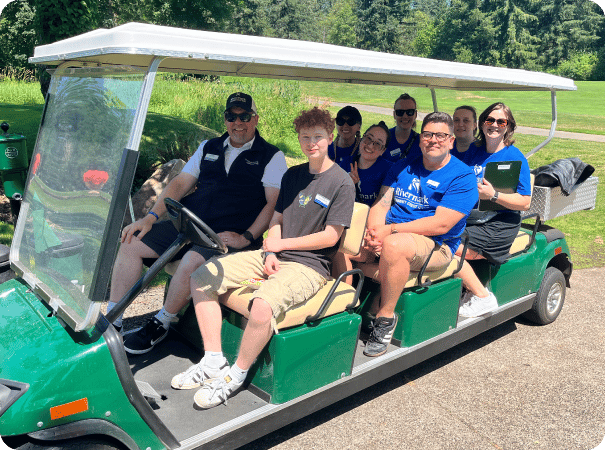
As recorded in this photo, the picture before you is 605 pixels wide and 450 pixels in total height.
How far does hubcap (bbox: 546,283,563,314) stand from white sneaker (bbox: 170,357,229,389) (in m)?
2.95

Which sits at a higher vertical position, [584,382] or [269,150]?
[269,150]

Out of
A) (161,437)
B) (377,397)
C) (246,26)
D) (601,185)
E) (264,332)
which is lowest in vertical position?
(377,397)

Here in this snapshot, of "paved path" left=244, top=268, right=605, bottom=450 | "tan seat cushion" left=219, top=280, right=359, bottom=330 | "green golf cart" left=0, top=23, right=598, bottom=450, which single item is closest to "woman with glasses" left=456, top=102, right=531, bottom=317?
"green golf cart" left=0, top=23, right=598, bottom=450

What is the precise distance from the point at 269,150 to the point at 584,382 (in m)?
2.57

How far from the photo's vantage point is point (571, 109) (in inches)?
912

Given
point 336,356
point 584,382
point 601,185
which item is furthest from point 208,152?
point 601,185

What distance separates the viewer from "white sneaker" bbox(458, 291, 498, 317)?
11.6ft

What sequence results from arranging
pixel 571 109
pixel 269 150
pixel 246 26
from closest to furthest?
pixel 269 150 → pixel 571 109 → pixel 246 26

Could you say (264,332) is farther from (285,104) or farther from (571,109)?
(571,109)

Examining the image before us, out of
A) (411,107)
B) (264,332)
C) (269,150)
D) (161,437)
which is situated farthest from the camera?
(411,107)

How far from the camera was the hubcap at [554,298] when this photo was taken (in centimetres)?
428

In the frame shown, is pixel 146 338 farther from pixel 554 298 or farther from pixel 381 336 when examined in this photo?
pixel 554 298

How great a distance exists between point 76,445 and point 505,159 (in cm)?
317

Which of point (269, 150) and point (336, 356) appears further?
point (269, 150)
